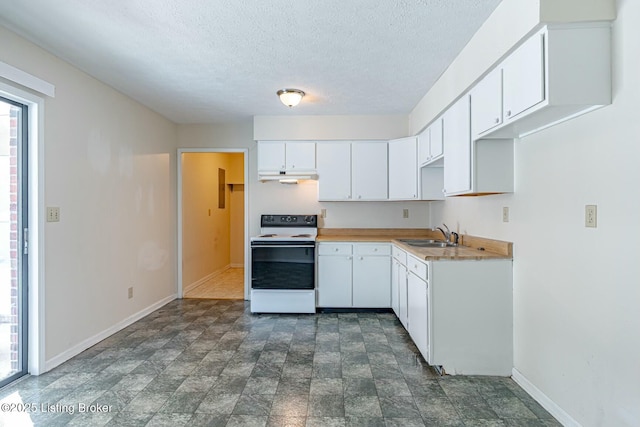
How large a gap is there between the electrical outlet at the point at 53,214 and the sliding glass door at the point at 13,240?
0.14 metres

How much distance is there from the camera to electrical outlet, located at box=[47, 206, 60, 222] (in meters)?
2.63

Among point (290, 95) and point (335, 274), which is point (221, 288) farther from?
point (290, 95)

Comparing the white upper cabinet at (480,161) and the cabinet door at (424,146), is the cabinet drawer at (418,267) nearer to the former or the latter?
the white upper cabinet at (480,161)

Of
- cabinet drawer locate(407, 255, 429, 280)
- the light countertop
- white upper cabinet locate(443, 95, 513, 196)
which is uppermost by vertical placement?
white upper cabinet locate(443, 95, 513, 196)

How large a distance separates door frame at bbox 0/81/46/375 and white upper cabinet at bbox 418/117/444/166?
3173mm

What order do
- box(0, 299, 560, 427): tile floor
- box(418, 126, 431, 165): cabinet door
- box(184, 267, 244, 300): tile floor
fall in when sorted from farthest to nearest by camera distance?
1. box(184, 267, 244, 300): tile floor
2. box(418, 126, 431, 165): cabinet door
3. box(0, 299, 560, 427): tile floor

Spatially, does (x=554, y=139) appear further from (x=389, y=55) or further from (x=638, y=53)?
(x=389, y=55)

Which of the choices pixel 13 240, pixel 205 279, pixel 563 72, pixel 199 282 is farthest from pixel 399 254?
pixel 205 279

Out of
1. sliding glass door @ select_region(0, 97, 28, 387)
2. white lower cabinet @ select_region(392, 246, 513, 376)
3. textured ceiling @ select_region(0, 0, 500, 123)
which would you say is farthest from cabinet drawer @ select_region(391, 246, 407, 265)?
sliding glass door @ select_region(0, 97, 28, 387)

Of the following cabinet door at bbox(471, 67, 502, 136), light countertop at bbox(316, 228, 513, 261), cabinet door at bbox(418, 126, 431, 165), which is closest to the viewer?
cabinet door at bbox(471, 67, 502, 136)

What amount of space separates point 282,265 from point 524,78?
2.96 m

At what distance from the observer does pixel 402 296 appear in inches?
137

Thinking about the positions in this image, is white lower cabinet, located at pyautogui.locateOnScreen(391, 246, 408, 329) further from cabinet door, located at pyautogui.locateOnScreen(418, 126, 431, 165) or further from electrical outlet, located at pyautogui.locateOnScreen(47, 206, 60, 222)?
electrical outlet, located at pyautogui.locateOnScreen(47, 206, 60, 222)

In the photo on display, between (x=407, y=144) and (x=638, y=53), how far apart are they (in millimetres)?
2690
